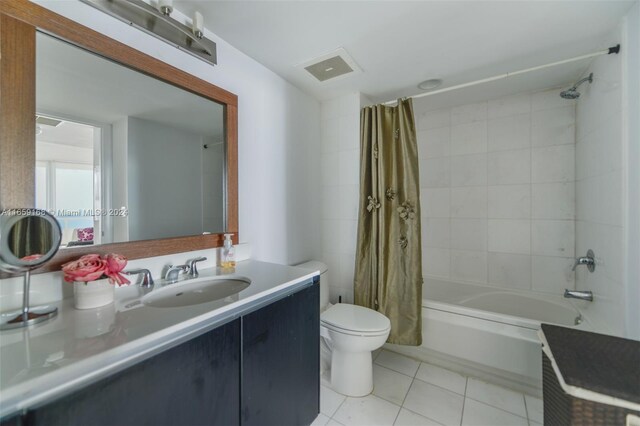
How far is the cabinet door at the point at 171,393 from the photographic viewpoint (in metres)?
0.52

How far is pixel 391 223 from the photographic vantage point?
73.4 inches

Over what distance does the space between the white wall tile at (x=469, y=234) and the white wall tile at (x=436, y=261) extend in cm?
13

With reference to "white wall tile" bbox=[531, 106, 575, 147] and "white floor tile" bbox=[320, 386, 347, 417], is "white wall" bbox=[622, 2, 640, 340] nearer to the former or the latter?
"white wall tile" bbox=[531, 106, 575, 147]

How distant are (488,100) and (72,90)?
2879 millimetres

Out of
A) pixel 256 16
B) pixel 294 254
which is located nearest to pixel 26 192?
pixel 256 16

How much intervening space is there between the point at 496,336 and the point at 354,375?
3.12 ft

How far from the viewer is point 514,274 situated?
215 centimetres

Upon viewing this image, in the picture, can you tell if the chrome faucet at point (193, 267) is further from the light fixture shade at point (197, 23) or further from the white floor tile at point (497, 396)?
the white floor tile at point (497, 396)

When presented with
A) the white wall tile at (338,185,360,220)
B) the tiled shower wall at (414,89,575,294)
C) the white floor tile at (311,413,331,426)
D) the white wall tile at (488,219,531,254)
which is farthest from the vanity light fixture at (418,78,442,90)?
the white floor tile at (311,413,331,426)

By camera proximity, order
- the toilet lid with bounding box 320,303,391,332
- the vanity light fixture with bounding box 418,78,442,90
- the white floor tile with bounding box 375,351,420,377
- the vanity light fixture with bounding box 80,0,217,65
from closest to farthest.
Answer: the vanity light fixture with bounding box 80,0,217,65
the toilet lid with bounding box 320,303,391,332
the white floor tile with bounding box 375,351,420,377
the vanity light fixture with bounding box 418,78,442,90

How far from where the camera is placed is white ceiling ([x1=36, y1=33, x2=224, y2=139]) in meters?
0.86

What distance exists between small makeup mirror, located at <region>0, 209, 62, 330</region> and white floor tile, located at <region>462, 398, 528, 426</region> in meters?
1.96

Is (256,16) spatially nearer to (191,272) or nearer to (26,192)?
(26,192)

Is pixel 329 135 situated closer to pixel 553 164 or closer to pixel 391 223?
pixel 391 223
